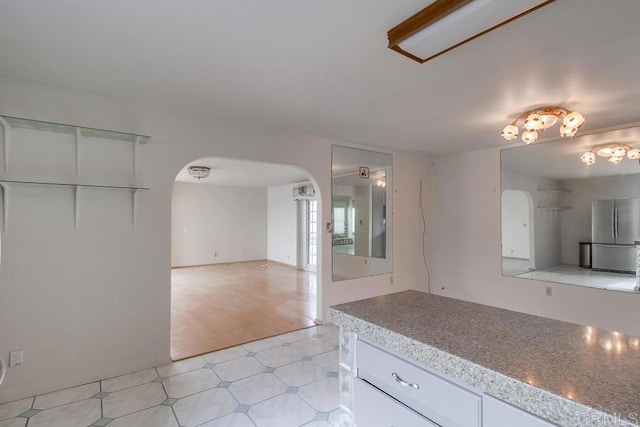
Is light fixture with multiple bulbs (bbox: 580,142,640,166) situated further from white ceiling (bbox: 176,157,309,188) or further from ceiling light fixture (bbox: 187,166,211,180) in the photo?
ceiling light fixture (bbox: 187,166,211,180)

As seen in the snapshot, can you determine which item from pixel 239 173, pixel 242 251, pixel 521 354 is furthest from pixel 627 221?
pixel 242 251

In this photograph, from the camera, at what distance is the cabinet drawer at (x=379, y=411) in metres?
0.94

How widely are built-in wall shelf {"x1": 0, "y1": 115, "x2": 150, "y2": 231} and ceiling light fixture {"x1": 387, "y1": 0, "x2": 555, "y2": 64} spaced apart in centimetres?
231

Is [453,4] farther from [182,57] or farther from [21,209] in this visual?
[21,209]

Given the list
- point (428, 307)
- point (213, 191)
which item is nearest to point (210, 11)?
point (428, 307)

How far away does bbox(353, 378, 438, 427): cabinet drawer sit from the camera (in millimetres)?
942

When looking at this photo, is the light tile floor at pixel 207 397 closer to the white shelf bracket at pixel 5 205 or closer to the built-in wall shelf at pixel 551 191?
the white shelf bracket at pixel 5 205

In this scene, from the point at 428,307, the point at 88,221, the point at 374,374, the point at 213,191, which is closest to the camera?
the point at 374,374

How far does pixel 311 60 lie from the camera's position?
2.02 metres

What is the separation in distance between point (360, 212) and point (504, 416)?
3.86 meters

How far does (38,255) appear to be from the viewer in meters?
2.36

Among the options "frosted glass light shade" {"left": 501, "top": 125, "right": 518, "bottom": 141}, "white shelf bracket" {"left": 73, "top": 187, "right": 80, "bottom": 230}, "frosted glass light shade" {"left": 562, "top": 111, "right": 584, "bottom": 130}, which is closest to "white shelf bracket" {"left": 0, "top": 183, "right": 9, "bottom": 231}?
"white shelf bracket" {"left": 73, "top": 187, "right": 80, "bottom": 230}

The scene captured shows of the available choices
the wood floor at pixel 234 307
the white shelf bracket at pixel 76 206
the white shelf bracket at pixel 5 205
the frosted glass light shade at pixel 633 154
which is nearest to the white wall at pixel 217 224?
the wood floor at pixel 234 307

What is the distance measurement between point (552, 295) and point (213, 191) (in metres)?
8.01
